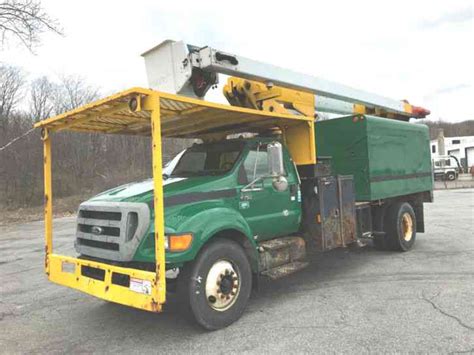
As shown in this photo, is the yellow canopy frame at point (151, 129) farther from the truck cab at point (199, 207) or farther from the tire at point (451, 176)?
the tire at point (451, 176)

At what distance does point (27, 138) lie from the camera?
102ft

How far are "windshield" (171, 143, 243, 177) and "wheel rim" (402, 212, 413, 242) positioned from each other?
15.5 ft

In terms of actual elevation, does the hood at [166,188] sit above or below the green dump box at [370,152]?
below

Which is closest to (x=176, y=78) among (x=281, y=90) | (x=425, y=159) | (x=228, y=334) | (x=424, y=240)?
(x=281, y=90)

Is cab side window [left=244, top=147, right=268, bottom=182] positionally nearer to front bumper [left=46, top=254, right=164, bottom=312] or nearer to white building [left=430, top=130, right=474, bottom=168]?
front bumper [left=46, top=254, right=164, bottom=312]

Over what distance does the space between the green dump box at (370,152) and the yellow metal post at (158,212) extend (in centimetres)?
436

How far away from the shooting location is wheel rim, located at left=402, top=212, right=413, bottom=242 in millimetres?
8828

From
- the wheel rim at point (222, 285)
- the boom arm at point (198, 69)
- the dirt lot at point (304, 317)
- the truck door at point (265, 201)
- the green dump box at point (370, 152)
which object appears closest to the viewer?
the dirt lot at point (304, 317)

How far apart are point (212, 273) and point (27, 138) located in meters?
30.7

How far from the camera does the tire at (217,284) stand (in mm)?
4434

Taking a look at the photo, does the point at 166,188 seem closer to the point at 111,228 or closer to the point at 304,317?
the point at 111,228

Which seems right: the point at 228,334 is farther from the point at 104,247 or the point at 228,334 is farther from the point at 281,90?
the point at 281,90

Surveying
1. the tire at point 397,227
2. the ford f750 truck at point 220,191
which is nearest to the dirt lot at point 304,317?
the ford f750 truck at point 220,191

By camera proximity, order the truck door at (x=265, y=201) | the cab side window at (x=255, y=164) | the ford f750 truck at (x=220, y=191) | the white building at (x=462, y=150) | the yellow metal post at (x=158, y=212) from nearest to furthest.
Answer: the yellow metal post at (x=158, y=212) < the ford f750 truck at (x=220, y=191) < the truck door at (x=265, y=201) < the cab side window at (x=255, y=164) < the white building at (x=462, y=150)
